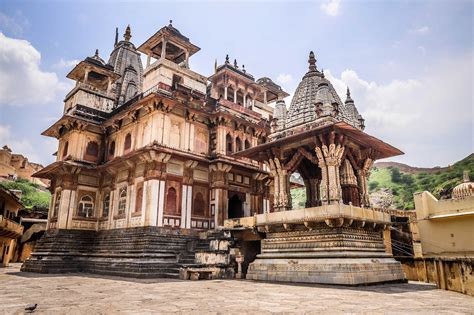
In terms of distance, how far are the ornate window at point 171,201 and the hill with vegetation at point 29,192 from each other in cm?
3889

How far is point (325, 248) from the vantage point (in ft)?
43.2

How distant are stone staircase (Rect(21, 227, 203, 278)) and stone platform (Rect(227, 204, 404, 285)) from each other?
14.3 feet

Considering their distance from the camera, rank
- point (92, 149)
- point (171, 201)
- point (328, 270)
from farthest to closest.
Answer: point (92, 149), point (171, 201), point (328, 270)

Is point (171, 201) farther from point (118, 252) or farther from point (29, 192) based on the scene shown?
point (29, 192)

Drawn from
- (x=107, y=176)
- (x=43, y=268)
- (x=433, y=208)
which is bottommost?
(x=43, y=268)

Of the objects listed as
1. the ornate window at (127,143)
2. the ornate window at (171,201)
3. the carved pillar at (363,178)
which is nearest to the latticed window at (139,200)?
the ornate window at (171,201)

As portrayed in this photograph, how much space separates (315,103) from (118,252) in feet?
43.7

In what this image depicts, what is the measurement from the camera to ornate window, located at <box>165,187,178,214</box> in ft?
62.6

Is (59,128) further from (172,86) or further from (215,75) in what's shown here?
(215,75)

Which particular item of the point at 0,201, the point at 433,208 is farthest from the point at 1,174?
the point at 433,208

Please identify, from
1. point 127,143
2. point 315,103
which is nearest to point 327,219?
point 315,103

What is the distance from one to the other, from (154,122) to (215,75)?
848 centimetres

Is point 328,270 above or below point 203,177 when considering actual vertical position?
below

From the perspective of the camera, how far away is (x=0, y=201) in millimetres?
27516
